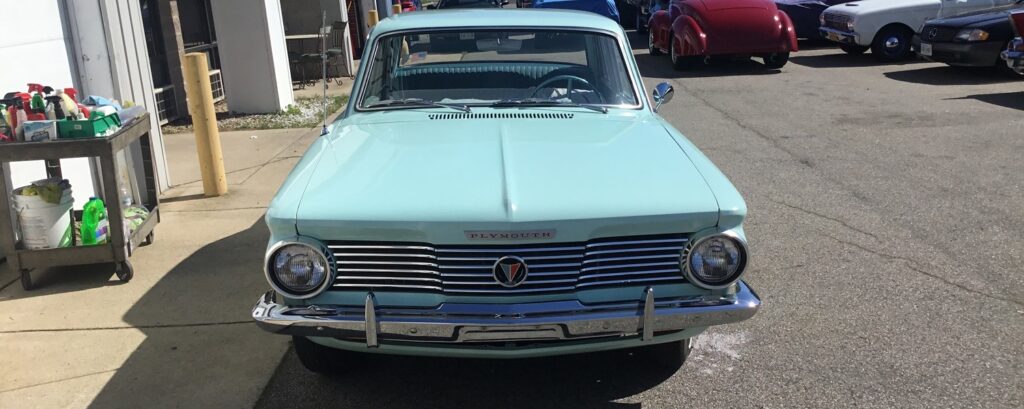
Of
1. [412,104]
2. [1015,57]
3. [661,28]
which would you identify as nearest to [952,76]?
[1015,57]

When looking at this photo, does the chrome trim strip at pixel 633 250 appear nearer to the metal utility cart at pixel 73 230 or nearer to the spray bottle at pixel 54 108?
the metal utility cart at pixel 73 230

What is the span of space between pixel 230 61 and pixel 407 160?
803 centimetres

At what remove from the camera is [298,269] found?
3211mm

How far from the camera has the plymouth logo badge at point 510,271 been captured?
10.3 ft

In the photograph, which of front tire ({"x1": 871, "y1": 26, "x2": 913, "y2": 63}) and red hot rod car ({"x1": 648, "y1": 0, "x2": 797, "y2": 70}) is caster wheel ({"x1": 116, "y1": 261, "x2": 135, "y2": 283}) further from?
front tire ({"x1": 871, "y1": 26, "x2": 913, "y2": 63})

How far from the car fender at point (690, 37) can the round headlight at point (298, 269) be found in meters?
11.7

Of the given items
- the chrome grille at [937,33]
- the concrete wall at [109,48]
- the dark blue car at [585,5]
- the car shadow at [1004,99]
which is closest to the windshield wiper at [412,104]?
the concrete wall at [109,48]

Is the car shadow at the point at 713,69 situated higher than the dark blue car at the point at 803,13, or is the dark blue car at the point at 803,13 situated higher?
the dark blue car at the point at 803,13

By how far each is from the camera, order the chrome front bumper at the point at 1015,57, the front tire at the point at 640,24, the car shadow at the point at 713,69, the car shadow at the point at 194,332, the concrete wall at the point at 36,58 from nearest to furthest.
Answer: the car shadow at the point at 194,332 < the concrete wall at the point at 36,58 < the chrome front bumper at the point at 1015,57 < the car shadow at the point at 713,69 < the front tire at the point at 640,24

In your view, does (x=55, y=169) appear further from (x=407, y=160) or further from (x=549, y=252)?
(x=549, y=252)

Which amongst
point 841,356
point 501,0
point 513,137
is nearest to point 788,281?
point 841,356

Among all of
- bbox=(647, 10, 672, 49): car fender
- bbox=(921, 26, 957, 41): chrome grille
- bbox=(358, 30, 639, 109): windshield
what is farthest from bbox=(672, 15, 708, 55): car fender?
bbox=(358, 30, 639, 109): windshield

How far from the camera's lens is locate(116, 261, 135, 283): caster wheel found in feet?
16.9

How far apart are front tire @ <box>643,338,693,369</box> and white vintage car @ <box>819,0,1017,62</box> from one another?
1220 centimetres
